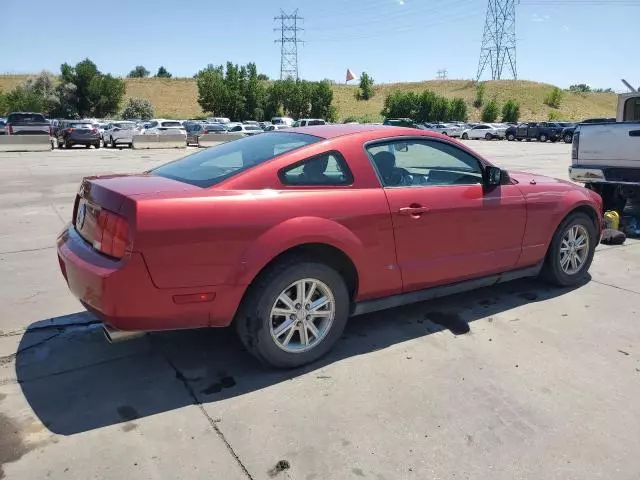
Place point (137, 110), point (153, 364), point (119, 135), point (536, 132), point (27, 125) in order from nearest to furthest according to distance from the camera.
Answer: point (153, 364)
point (27, 125)
point (119, 135)
point (536, 132)
point (137, 110)

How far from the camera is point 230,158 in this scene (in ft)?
12.4

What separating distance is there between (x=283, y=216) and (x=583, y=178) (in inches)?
244

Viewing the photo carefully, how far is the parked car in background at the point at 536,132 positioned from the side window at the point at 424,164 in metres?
41.2

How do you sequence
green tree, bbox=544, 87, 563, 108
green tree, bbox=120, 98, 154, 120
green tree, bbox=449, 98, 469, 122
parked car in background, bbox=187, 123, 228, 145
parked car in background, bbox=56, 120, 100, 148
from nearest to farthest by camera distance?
1. parked car in background, bbox=56, 120, 100, 148
2. parked car in background, bbox=187, 123, 228, 145
3. green tree, bbox=120, 98, 154, 120
4. green tree, bbox=449, 98, 469, 122
5. green tree, bbox=544, 87, 563, 108

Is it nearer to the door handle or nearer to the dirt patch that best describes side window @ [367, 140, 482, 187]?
the door handle

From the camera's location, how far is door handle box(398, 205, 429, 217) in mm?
3676

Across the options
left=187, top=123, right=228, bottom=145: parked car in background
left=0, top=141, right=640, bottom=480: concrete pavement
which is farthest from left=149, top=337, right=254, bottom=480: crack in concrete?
left=187, top=123, right=228, bottom=145: parked car in background

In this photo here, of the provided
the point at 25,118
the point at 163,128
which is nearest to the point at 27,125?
the point at 25,118

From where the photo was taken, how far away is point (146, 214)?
2822 mm

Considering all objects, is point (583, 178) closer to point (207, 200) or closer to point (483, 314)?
point (483, 314)

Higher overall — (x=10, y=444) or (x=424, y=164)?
(x=424, y=164)

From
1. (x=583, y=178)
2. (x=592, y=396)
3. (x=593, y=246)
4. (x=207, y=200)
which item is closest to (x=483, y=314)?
(x=592, y=396)

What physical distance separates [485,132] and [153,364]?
4702cm

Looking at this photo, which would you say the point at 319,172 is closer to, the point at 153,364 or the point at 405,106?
the point at 153,364
